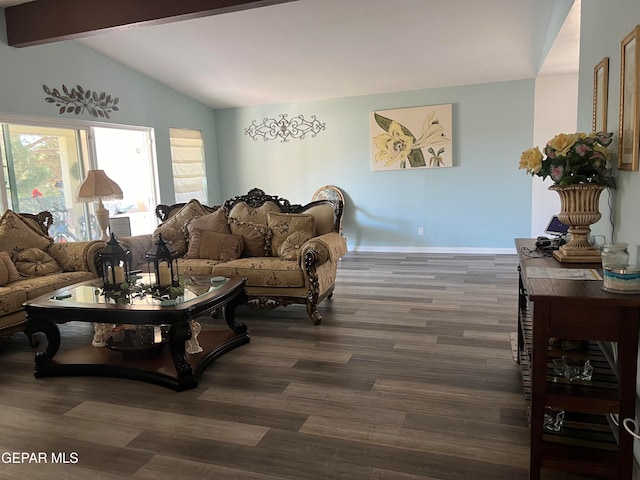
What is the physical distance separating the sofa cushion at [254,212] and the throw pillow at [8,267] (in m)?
1.94

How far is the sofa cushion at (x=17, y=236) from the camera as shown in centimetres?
416

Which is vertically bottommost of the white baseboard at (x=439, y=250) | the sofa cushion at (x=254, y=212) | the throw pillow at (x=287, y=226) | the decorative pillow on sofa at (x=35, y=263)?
the white baseboard at (x=439, y=250)

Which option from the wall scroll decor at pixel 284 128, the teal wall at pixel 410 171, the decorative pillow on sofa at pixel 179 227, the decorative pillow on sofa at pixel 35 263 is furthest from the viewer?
the wall scroll decor at pixel 284 128

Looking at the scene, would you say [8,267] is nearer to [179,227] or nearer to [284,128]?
[179,227]

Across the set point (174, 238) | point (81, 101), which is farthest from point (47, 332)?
point (81, 101)

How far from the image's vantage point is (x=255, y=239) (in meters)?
4.55

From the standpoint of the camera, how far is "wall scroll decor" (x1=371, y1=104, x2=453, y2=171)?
6.69 meters

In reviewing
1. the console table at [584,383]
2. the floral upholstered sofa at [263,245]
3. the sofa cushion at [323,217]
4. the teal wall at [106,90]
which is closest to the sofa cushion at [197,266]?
the floral upholstered sofa at [263,245]

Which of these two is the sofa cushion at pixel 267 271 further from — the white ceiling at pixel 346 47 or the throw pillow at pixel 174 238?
the white ceiling at pixel 346 47

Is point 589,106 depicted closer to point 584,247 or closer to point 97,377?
point 584,247

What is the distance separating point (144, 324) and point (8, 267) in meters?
1.83

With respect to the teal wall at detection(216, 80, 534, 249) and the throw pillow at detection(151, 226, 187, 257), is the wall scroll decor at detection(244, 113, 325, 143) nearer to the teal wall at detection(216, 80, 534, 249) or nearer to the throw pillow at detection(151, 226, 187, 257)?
the teal wall at detection(216, 80, 534, 249)

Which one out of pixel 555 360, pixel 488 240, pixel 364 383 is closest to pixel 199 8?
pixel 364 383

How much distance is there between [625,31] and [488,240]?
16.0ft
